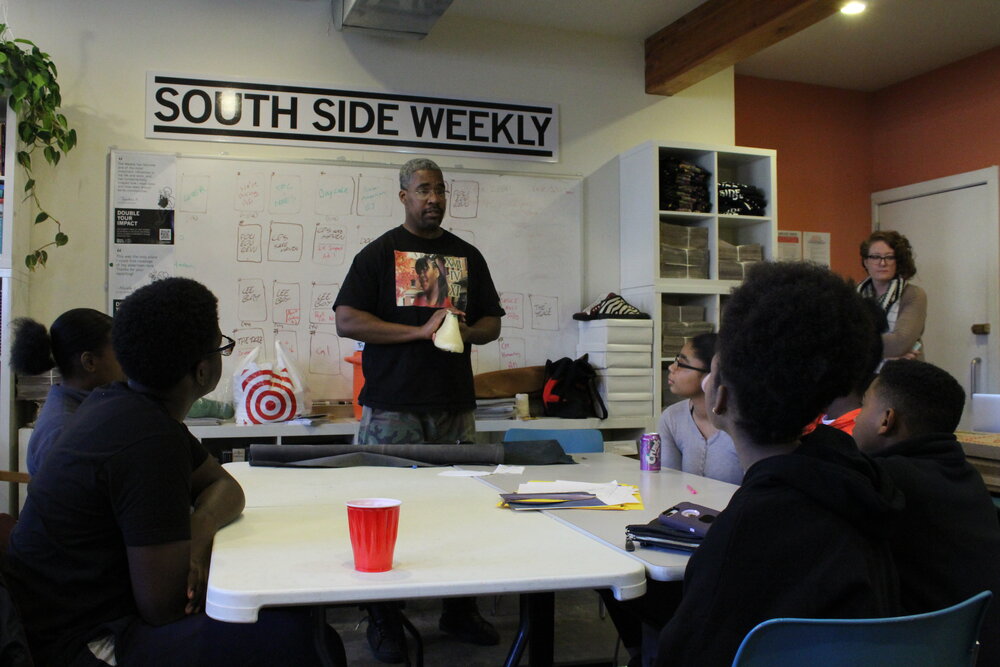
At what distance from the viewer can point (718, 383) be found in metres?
1.11

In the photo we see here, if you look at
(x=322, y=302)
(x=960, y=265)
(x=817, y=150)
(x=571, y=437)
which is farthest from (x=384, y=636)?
(x=817, y=150)

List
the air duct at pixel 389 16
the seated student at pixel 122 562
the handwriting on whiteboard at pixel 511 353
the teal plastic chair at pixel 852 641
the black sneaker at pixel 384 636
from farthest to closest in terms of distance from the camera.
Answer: the handwriting on whiteboard at pixel 511 353, the air duct at pixel 389 16, the black sneaker at pixel 384 636, the seated student at pixel 122 562, the teal plastic chair at pixel 852 641

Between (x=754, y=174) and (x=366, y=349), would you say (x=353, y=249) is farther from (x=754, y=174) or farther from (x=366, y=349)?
(x=754, y=174)

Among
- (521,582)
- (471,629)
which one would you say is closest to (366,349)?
(471,629)

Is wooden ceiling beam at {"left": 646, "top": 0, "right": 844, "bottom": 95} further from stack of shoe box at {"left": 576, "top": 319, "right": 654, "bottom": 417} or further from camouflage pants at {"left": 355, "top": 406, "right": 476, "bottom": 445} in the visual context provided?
camouflage pants at {"left": 355, "top": 406, "right": 476, "bottom": 445}

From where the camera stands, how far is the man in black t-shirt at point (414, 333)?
2770 millimetres

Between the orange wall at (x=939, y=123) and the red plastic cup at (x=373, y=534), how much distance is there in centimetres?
513

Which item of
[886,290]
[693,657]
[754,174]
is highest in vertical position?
[754,174]

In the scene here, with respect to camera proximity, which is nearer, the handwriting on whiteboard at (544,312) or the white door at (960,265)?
the handwriting on whiteboard at (544,312)

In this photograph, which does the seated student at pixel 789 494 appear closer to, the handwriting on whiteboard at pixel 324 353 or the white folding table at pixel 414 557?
the white folding table at pixel 414 557

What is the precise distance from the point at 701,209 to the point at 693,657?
12.4 ft

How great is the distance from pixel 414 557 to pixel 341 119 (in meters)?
3.35

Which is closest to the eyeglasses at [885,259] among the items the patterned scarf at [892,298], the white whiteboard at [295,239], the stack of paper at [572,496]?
the patterned scarf at [892,298]

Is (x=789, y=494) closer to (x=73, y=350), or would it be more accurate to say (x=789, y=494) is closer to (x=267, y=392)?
(x=73, y=350)
